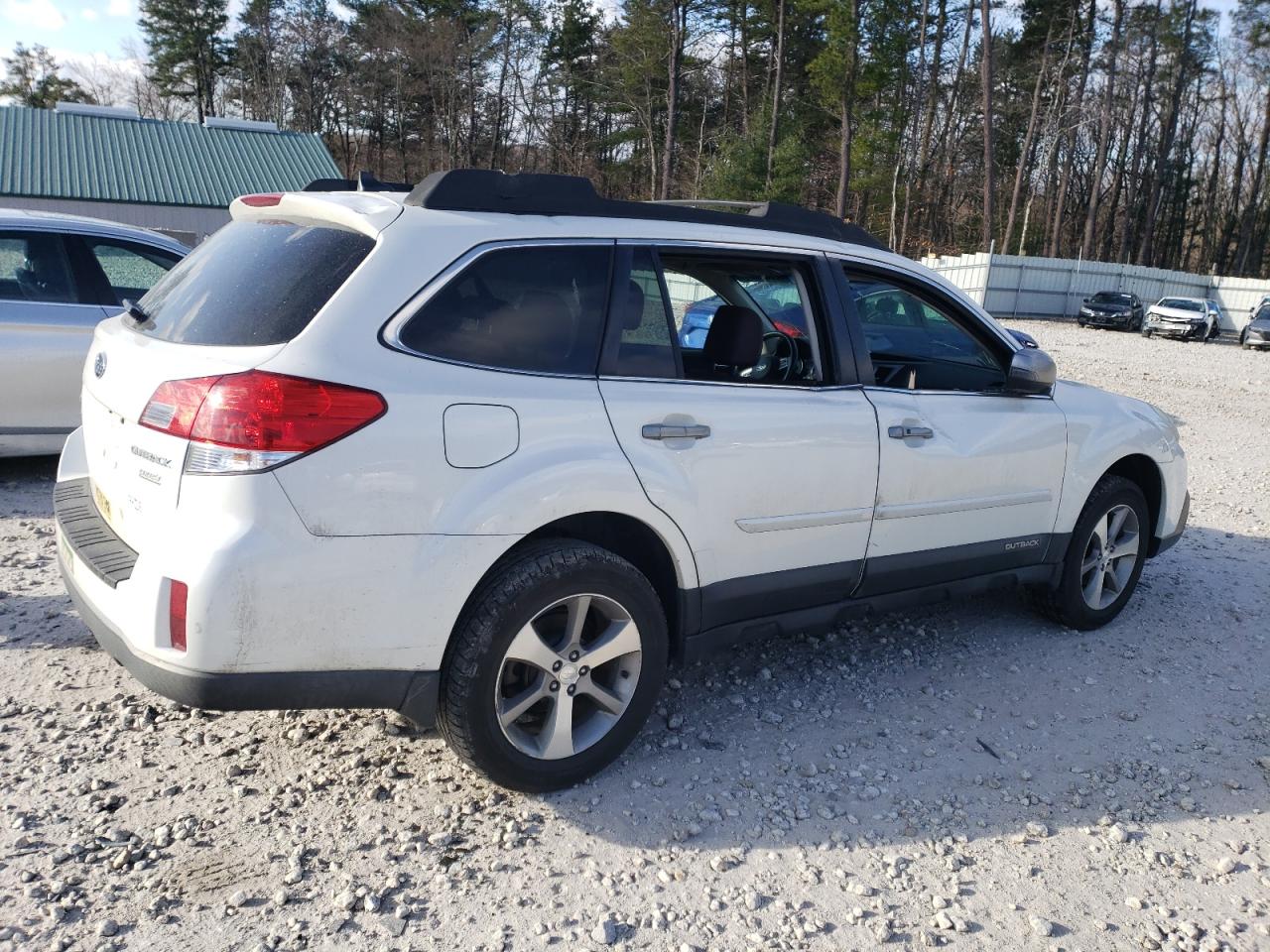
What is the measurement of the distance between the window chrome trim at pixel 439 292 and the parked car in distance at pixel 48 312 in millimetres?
4264

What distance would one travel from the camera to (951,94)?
48.9m

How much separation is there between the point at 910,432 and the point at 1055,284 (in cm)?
3815

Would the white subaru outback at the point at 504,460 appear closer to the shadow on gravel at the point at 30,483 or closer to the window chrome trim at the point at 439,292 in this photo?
the window chrome trim at the point at 439,292

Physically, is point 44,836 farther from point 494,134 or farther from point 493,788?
point 494,134

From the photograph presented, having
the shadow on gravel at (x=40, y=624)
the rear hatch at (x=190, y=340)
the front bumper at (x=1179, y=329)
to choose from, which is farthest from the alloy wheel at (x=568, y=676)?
the front bumper at (x=1179, y=329)

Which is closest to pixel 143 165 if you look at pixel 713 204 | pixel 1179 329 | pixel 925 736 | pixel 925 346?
pixel 713 204

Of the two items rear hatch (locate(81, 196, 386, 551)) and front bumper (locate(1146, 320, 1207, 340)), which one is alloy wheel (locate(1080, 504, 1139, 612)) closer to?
rear hatch (locate(81, 196, 386, 551))

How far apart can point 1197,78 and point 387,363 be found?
198 feet

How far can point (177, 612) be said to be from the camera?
104 inches

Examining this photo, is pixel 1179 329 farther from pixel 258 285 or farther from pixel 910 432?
A: pixel 258 285

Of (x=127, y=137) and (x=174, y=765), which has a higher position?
(x=127, y=137)

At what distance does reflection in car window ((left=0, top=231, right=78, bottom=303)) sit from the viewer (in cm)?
616

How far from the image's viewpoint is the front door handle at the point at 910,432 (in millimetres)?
3910

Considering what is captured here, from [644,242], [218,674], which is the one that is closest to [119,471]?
[218,674]
